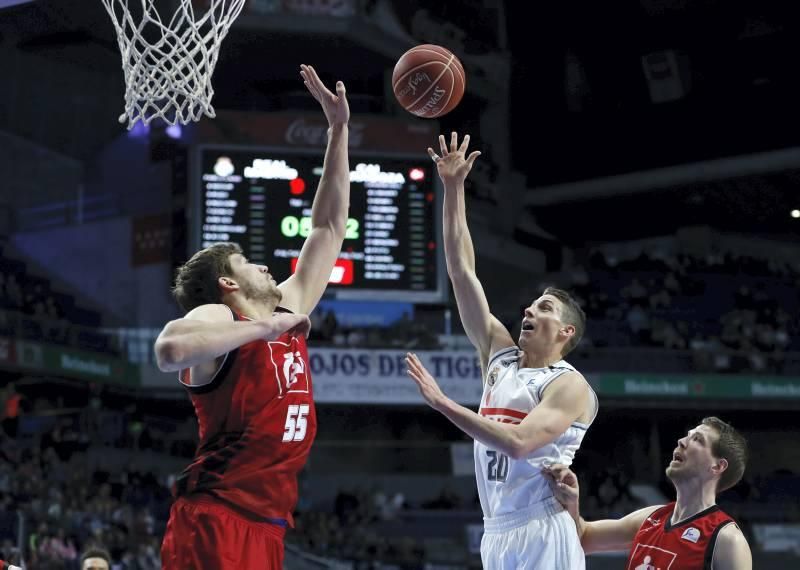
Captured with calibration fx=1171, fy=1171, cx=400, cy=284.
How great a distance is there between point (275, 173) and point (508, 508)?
36.5 ft

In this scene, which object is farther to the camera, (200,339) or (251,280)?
(251,280)

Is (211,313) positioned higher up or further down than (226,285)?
further down

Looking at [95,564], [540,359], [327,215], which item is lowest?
[95,564]

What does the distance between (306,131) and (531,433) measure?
1269 cm

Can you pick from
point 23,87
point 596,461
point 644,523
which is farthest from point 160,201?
point 644,523

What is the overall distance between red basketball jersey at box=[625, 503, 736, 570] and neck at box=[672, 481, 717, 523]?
0.03 meters

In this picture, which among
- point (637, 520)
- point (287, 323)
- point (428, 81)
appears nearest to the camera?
point (287, 323)

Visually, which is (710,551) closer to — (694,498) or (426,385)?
(694,498)

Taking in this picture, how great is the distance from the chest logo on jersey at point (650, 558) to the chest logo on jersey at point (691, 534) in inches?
3.4

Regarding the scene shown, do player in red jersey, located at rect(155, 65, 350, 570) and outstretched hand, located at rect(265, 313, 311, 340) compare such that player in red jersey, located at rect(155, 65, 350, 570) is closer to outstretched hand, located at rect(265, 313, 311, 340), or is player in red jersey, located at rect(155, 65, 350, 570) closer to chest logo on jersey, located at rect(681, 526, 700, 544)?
outstretched hand, located at rect(265, 313, 311, 340)

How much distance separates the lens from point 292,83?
21031 mm

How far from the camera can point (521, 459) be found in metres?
4.52

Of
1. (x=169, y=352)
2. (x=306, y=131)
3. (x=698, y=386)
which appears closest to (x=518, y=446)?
(x=169, y=352)

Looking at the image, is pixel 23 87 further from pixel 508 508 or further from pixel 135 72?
pixel 508 508
